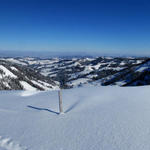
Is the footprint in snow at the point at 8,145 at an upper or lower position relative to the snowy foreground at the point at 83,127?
lower

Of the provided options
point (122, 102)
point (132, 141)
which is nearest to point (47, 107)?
point (122, 102)

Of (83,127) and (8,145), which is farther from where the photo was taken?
(83,127)

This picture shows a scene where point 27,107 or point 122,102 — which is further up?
point 122,102

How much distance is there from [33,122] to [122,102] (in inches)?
223

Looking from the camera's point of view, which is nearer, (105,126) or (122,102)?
(105,126)

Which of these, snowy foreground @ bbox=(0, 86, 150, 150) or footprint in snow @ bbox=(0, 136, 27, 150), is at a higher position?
snowy foreground @ bbox=(0, 86, 150, 150)

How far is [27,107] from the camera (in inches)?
364

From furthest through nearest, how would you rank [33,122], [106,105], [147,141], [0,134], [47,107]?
[47,107] → [106,105] → [33,122] → [0,134] → [147,141]

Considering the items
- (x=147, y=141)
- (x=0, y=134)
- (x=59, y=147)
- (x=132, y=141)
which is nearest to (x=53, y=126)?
(x=59, y=147)

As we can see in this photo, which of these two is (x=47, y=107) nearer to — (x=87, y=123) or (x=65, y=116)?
(x=65, y=116)

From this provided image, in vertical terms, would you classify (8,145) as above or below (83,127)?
below

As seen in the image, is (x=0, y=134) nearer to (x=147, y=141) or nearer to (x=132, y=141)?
(x=132, y=141)

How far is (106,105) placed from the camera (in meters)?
8.30

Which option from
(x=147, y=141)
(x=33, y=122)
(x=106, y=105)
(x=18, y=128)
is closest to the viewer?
(x=147, y=141)
